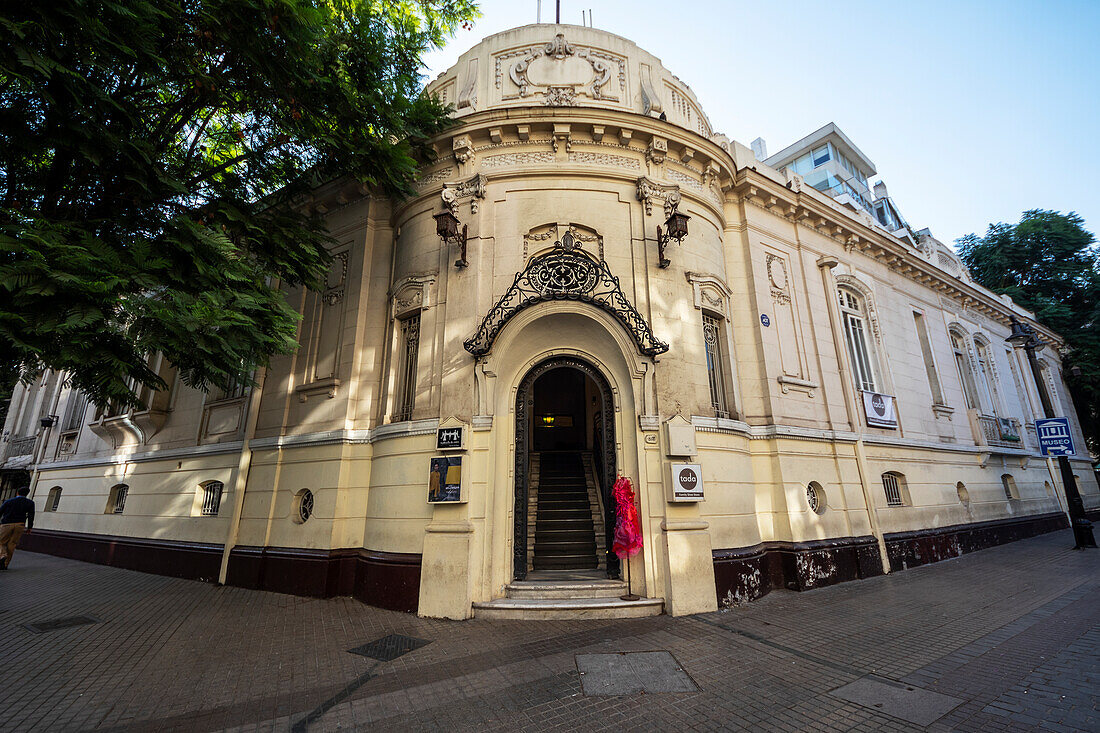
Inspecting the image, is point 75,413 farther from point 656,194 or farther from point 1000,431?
point 1000,431

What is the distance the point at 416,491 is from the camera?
8.27 m

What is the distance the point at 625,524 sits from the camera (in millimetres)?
7668

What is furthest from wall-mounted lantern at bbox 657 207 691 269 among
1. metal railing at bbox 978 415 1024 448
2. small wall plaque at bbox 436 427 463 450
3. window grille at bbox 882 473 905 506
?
metal railing at bbox 978 415 1024 448

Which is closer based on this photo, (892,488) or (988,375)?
(892,488)

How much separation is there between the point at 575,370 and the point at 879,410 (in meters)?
8.55

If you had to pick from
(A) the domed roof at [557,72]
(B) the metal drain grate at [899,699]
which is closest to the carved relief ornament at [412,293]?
(A) the domed roof at [557,72]

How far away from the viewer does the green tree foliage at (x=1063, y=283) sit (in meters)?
22.1

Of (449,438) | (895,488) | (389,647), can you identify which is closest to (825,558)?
(895,488)

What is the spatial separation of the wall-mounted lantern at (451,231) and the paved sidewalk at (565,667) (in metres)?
6.65

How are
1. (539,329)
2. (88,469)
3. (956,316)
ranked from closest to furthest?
(539,329), (88,469), (956,316)

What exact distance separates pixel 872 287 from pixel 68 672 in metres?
19.2

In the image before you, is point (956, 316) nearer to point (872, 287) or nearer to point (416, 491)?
point (872, 287)

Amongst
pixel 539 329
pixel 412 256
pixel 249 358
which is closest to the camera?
pixel 249 358

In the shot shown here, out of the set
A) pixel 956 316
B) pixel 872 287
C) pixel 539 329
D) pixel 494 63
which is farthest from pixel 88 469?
pixel 956 316
